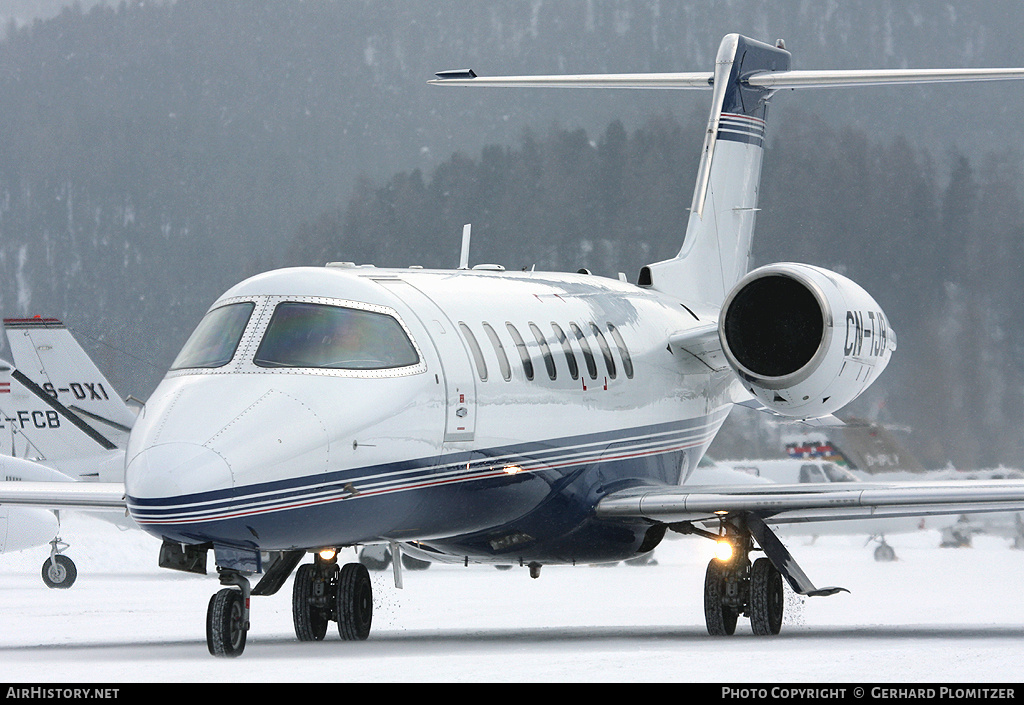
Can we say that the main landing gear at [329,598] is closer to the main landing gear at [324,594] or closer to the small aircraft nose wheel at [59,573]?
the main landing gear at [324,594]

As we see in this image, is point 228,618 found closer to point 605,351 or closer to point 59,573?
point 605,351

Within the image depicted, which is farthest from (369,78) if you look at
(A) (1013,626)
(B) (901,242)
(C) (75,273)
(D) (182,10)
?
(A) (1013,626)

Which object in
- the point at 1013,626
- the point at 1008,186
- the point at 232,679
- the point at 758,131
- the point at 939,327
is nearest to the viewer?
the point at 232,679

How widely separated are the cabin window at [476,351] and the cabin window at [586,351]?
171 centimetres

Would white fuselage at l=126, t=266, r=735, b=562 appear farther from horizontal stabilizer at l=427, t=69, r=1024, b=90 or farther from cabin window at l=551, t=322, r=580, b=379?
horizontal stabilizer at l=427, t=69, r=1024, b=90

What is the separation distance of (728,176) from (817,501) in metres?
6.94

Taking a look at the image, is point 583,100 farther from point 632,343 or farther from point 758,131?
point 632,343

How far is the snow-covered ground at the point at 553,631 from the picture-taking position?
9281 millimetres

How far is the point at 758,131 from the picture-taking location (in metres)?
19.2

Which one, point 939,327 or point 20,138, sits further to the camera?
point 20,138

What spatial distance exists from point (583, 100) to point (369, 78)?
21.0 meters

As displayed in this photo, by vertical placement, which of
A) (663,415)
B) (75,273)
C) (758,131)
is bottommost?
(75,273)

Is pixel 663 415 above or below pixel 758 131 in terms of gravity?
below

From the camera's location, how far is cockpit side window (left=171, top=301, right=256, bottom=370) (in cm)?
1082
